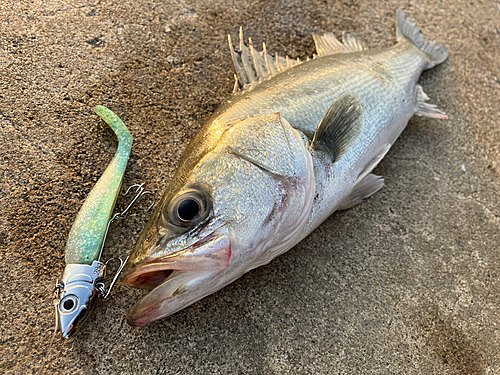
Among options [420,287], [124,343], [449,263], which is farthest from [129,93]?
[449,263]

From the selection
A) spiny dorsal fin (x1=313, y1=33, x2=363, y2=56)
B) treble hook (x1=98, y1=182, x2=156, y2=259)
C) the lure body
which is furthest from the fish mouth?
spiny dorsal fin (x1=313, y1=33, x2=363, y2=56)

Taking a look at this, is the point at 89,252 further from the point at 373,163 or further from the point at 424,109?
the point at 424,109

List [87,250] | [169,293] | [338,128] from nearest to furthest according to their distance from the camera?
[169,293] < [87,250] < [338,128]

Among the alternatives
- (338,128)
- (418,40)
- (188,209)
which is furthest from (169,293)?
(418,40)

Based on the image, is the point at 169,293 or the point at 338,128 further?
the point at 338,128

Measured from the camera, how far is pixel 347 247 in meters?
2.04

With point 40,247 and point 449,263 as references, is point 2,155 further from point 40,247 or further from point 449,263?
point 449,263

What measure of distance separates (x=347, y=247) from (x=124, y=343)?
4.35 feet

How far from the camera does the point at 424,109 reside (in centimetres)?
250

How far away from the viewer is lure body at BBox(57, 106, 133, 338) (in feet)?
4.84

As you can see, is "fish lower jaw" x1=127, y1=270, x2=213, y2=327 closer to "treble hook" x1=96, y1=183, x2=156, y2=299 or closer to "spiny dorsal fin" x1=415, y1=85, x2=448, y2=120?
"treble hook" x1=96, y1=183, x2=156, y2=299

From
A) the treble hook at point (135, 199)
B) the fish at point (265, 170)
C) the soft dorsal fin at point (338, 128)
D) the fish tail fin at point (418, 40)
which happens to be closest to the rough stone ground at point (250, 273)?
the treble hook at point (135, 199)

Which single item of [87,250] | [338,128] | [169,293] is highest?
[338,128]

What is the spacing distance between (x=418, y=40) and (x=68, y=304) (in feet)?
10.1
